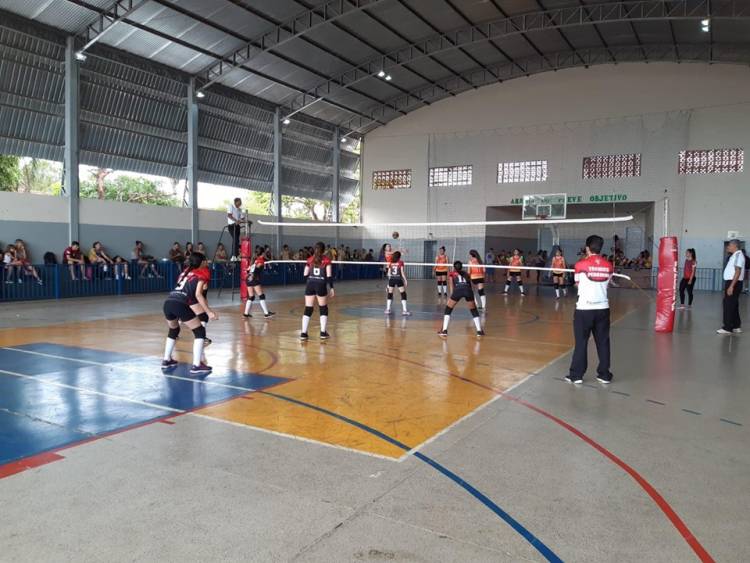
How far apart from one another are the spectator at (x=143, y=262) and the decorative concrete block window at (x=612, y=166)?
2156 cm

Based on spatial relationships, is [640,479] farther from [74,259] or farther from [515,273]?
[515,273]

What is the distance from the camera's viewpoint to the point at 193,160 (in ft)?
82.2

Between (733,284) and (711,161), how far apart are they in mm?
18196

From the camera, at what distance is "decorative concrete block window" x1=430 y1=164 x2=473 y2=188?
3262 centimetres

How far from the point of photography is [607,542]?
3303 millimetres

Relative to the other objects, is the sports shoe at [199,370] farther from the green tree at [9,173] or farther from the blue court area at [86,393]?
the green tree at [9,173]

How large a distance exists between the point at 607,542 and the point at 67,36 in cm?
2291

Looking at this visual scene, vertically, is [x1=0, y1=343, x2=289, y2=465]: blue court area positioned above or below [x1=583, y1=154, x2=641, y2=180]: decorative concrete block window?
below

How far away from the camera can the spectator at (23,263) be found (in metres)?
17.9

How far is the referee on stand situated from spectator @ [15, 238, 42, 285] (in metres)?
17.3

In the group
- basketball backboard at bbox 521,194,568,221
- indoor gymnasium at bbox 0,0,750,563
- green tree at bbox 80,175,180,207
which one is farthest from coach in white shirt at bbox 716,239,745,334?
green tree at bbox 80,175,180,207

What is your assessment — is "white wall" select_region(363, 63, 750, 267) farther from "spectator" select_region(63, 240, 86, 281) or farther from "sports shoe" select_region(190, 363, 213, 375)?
"sports shoe" select_region(190, 363, 213, 375)

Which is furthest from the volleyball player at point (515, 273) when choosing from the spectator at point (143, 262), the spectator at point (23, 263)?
the spectator at point (23, 263)

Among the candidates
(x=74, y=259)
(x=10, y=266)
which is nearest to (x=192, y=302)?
(x=10, y=266)
